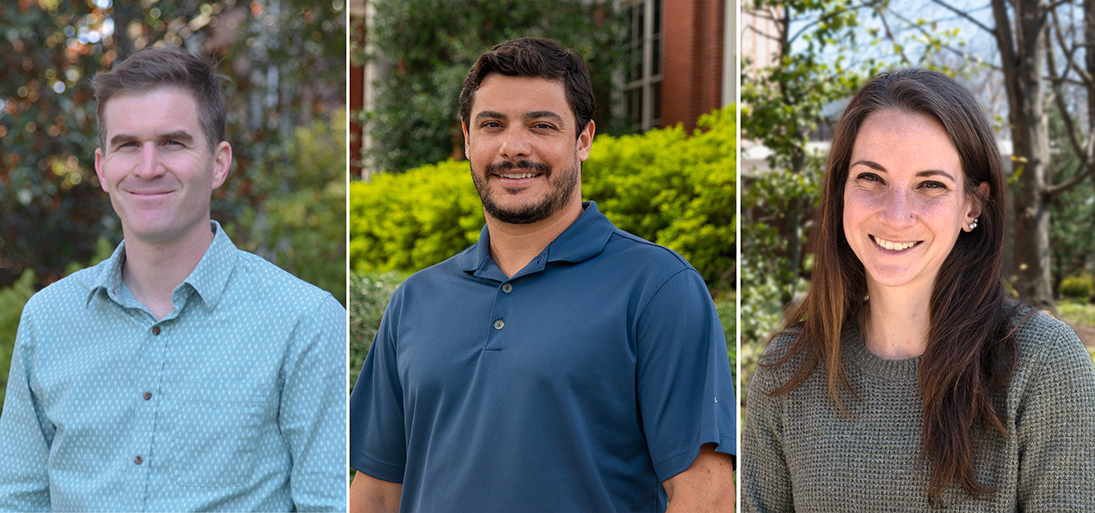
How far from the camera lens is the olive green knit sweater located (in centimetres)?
178

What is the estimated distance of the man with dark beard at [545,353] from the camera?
1.96m

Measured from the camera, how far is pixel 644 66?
7.81 m

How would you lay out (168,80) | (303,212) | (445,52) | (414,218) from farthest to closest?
(445,52) → (414,218) → (303,212) → (168,80)

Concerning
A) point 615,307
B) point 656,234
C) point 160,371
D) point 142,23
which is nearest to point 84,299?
point 160,371

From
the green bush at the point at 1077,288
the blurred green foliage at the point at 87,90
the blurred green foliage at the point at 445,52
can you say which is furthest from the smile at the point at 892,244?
the blurred green foliage at the point at 445,52

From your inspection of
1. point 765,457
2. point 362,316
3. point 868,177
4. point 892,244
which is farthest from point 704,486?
point 362,316

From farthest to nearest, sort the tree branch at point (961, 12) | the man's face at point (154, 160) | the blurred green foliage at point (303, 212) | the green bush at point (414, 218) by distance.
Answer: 1. the green bush at point (414, 218)
2. the blurred green foliage at point (303, 212)
3. the tree branch at point (961, 12)
4. the man's face at point (154, 160)

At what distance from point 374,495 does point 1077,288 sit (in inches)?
166

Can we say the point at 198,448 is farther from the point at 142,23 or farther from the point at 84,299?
the point at 142,23

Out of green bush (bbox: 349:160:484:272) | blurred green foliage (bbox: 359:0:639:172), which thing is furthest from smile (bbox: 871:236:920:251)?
blurred green foliage (bbox: 359:0:639:172)

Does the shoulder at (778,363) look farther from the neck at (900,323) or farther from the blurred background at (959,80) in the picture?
the blurred background at (959,80)

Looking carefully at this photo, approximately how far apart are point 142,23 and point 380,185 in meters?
2.02

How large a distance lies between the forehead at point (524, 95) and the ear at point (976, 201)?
1.07 m

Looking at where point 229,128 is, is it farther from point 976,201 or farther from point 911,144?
point 976,201
